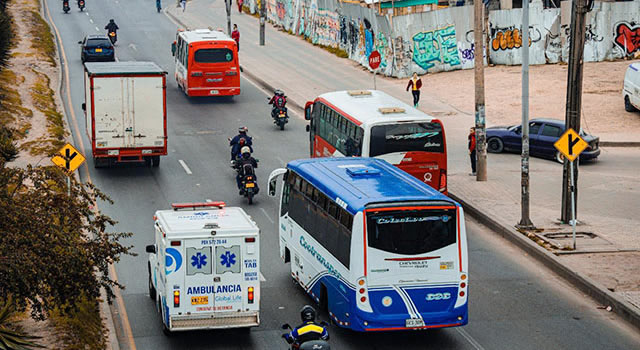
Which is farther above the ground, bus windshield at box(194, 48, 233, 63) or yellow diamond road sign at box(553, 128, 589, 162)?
bus windshield at box(194, 48, 233, 63)

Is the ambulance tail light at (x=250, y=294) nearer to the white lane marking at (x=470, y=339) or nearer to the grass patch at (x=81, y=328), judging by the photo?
the grass patch at (x=81, y=328)

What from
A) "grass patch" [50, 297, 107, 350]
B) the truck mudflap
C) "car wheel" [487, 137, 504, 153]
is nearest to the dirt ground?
"car wheel" [487, 137, 504, 153]

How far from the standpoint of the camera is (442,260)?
18062 millimetres

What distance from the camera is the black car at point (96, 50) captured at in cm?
5638

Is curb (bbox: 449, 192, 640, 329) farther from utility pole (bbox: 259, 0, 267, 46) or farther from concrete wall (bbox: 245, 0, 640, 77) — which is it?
utility pole (bbox: 259, 0, 267, 46)

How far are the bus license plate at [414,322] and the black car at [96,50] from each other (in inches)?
1645

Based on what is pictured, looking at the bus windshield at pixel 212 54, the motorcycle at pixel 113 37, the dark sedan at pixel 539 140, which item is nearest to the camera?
the dark sedan at pixel 539 140

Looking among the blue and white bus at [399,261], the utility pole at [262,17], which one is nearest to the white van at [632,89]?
the utility pole at [262,17]

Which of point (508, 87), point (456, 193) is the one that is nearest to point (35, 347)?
point (456, 193)

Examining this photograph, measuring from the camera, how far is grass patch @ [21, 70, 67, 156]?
113ft

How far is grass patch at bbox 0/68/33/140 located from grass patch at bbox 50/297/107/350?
55.9ft

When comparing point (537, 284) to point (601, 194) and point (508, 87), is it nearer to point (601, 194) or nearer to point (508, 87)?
point (601, 194)

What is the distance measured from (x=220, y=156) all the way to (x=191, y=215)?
17.1 m

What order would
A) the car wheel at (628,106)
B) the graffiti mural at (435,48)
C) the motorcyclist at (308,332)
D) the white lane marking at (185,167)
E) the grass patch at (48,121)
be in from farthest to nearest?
the graffiti mural at (435,48) < the car wheel at (628,106) < the grass patch at (48,121) < the white lane marking at (185,167) < the motorcyclist at (308,332)
